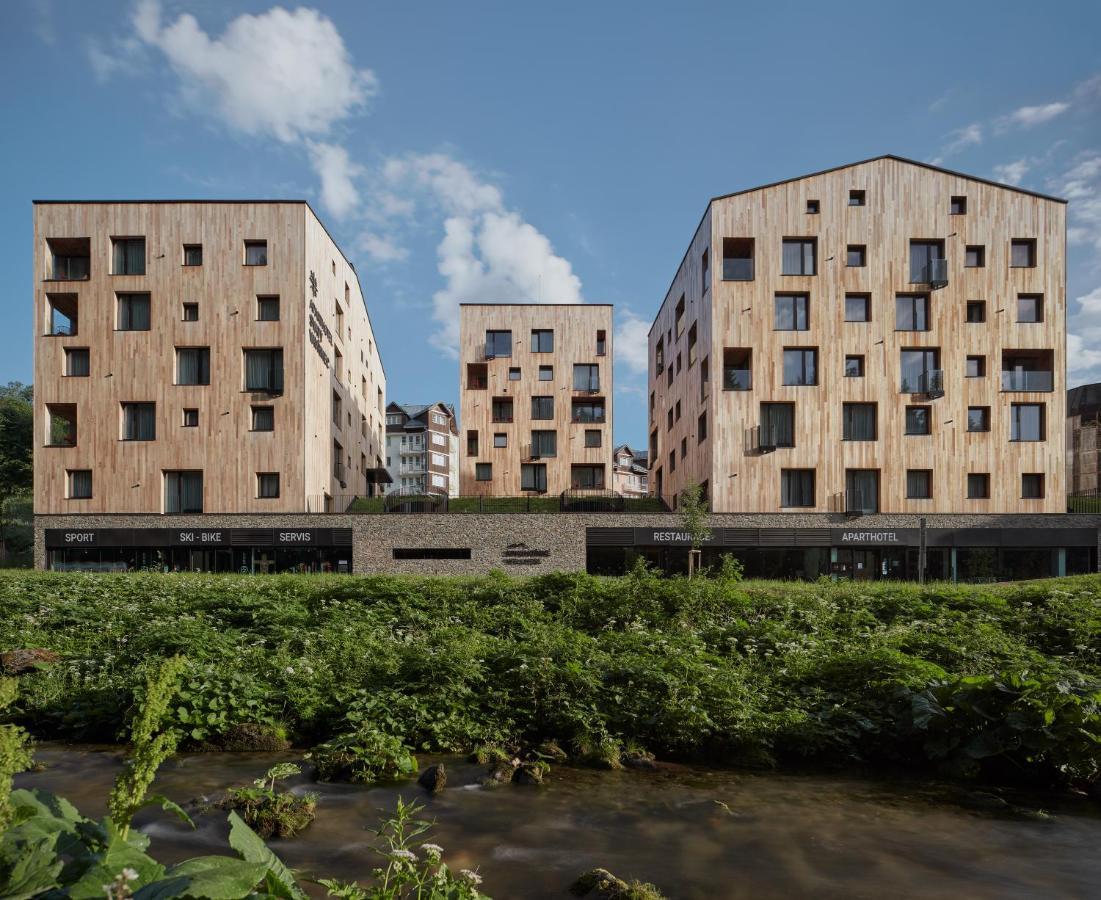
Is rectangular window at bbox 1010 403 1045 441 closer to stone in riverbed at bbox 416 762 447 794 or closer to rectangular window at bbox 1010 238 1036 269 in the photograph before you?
rectangular window at bbox 1010 238 1036 269

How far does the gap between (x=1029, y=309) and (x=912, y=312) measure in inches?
220

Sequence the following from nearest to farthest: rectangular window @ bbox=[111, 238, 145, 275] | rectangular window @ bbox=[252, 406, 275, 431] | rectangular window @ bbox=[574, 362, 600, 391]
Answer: rectangular window @ bbox=[252, 406, 275, 431], rectangular window @ bbox=[111, 238, 145, 275], rectangular window @ bbox=[574, 362, 600, 391]

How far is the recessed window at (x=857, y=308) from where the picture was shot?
120ft

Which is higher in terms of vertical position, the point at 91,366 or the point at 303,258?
the point at 303,258

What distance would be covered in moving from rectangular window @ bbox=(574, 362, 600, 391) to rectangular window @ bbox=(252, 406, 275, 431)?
2430cm

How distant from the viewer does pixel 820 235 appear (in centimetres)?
3672

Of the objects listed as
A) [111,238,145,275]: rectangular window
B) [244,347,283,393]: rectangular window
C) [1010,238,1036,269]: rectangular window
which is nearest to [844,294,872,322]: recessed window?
[1010,238,1036,269]: rectangular window

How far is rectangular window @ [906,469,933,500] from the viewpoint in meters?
35.5

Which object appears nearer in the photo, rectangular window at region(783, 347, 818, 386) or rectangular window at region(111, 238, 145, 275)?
rectangular window at region(783, 347, 818, 386)

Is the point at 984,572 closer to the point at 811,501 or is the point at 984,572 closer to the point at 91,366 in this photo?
the point at 811,501

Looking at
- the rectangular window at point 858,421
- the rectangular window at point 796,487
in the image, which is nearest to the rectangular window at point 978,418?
the rectangular window at point 858,421

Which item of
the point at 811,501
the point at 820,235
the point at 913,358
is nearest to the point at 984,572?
the point at 811,501

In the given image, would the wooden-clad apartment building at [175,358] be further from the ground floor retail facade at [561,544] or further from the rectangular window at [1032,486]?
the rectangular window at [1032,486]

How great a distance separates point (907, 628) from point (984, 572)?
23123 mm
